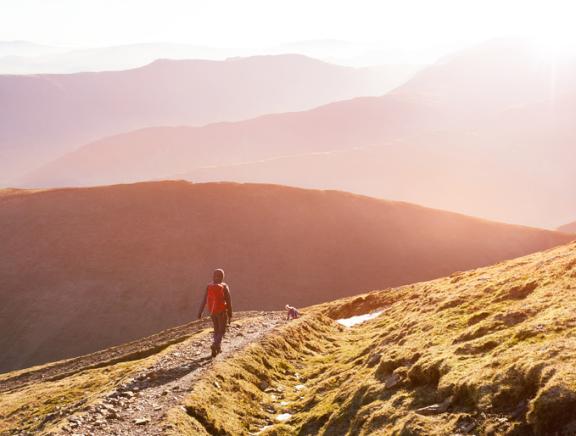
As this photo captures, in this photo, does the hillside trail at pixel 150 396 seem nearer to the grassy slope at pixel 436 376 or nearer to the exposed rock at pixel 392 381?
the grassy slope at pixel 436 376

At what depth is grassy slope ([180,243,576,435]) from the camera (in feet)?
33.1

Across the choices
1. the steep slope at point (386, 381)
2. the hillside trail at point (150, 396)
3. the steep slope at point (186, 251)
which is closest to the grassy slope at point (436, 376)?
the steep slope at point (386, 381)

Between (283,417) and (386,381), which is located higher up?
(386,381)

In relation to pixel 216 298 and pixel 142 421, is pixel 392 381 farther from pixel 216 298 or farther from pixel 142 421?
pixel 216 298

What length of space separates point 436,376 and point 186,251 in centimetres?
7715

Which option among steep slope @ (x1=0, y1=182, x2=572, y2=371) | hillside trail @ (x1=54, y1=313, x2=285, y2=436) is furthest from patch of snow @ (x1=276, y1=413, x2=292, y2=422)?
steep slope @ (x1=0, y1=182, x2=572, y2=371)

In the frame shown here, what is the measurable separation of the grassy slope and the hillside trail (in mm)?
664

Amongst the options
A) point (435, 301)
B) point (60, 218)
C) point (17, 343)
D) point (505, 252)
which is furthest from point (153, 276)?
point (435, 301)

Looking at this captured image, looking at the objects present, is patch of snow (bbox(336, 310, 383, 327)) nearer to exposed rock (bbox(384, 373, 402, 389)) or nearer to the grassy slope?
the grassy slope

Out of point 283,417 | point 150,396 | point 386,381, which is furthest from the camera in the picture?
point 150,396

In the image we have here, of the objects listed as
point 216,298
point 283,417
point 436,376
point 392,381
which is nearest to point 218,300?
point 216,298

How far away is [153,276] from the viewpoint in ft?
269

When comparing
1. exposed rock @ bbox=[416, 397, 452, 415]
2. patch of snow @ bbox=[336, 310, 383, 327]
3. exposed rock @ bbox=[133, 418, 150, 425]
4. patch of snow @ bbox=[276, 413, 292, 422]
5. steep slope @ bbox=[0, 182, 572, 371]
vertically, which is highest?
exposed rock @ bbox=[416, 397, 452, 415]

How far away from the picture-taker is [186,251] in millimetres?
87812
